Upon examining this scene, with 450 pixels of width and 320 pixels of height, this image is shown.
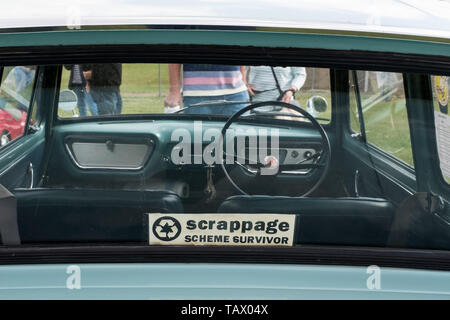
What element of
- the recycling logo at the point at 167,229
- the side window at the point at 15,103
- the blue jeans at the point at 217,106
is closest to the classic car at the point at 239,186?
the recycling logo at the point at 167,229

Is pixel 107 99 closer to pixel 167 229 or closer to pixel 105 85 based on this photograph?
pixel 105 85

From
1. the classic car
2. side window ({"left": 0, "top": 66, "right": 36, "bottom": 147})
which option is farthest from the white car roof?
side window ({"left": 0, "top": 66, "right": 36, "bottom": 147})

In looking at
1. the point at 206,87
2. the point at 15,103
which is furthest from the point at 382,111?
the point at 15,103

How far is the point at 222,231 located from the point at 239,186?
0.27 m

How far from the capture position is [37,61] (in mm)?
1414

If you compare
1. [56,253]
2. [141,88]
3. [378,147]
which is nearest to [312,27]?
[56,253]

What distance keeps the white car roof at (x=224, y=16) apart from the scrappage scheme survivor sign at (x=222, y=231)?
0.45m

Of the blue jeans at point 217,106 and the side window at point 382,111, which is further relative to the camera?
the blue jeans at point 217,106

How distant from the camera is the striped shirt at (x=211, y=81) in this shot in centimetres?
169

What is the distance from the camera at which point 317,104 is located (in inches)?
88.1

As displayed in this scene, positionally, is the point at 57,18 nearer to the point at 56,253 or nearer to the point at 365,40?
the point at 56,253

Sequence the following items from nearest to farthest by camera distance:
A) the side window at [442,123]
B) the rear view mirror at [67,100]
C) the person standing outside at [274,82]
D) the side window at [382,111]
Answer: the person standing outside at [274,82], the side window at [442,123], the side window at [382,111], the rear view mirror at [67,100]

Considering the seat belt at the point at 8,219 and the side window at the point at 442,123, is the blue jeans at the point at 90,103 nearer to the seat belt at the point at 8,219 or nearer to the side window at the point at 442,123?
the seat belt at the point at 8,219
